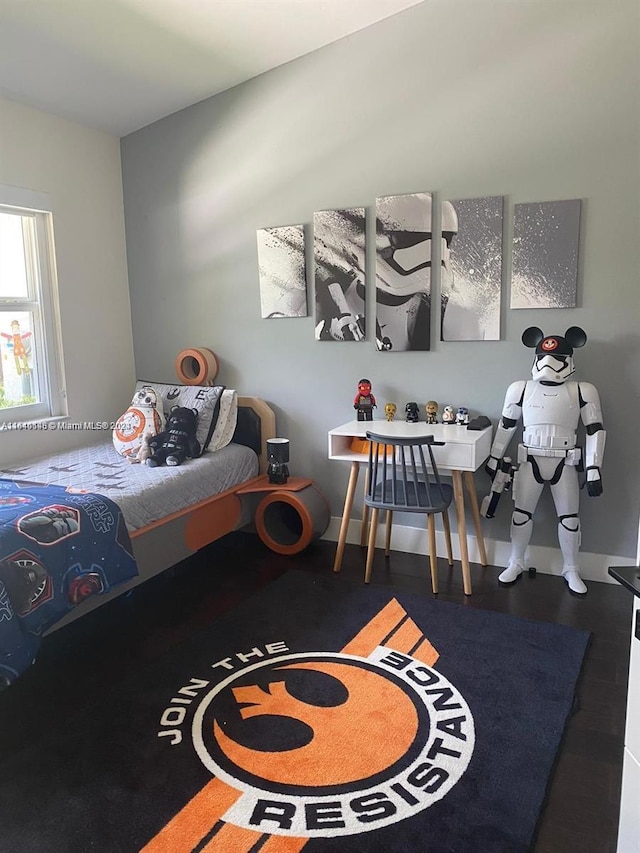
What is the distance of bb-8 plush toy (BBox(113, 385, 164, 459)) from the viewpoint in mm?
3371

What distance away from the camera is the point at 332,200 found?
11.3 ft

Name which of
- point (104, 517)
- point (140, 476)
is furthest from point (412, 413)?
point (104, 517)

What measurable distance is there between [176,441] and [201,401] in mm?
351

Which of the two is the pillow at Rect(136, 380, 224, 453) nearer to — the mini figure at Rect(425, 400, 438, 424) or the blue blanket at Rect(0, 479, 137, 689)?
the blue blanket at Rect(0, 479, 137, 689)

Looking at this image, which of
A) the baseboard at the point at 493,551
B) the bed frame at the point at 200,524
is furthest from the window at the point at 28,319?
the baseboard at the point at 493,551

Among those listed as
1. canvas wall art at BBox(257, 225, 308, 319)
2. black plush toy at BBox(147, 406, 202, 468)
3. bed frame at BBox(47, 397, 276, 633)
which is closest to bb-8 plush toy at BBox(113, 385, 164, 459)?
black plush toy at BBox(147, 406, 202, 468)

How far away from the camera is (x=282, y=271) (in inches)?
142

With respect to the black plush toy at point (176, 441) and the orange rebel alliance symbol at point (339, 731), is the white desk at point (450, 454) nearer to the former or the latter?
the black plush toy at point (176, 441)

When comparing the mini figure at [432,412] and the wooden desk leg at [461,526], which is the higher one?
the mini figure at [432,412]

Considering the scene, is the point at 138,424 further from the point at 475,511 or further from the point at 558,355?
the point at 558,355

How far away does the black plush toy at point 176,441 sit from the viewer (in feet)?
10.8

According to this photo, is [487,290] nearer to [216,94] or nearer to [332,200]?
[332,200]

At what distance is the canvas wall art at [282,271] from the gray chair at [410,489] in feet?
3.24

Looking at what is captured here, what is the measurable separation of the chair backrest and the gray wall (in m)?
0.43
